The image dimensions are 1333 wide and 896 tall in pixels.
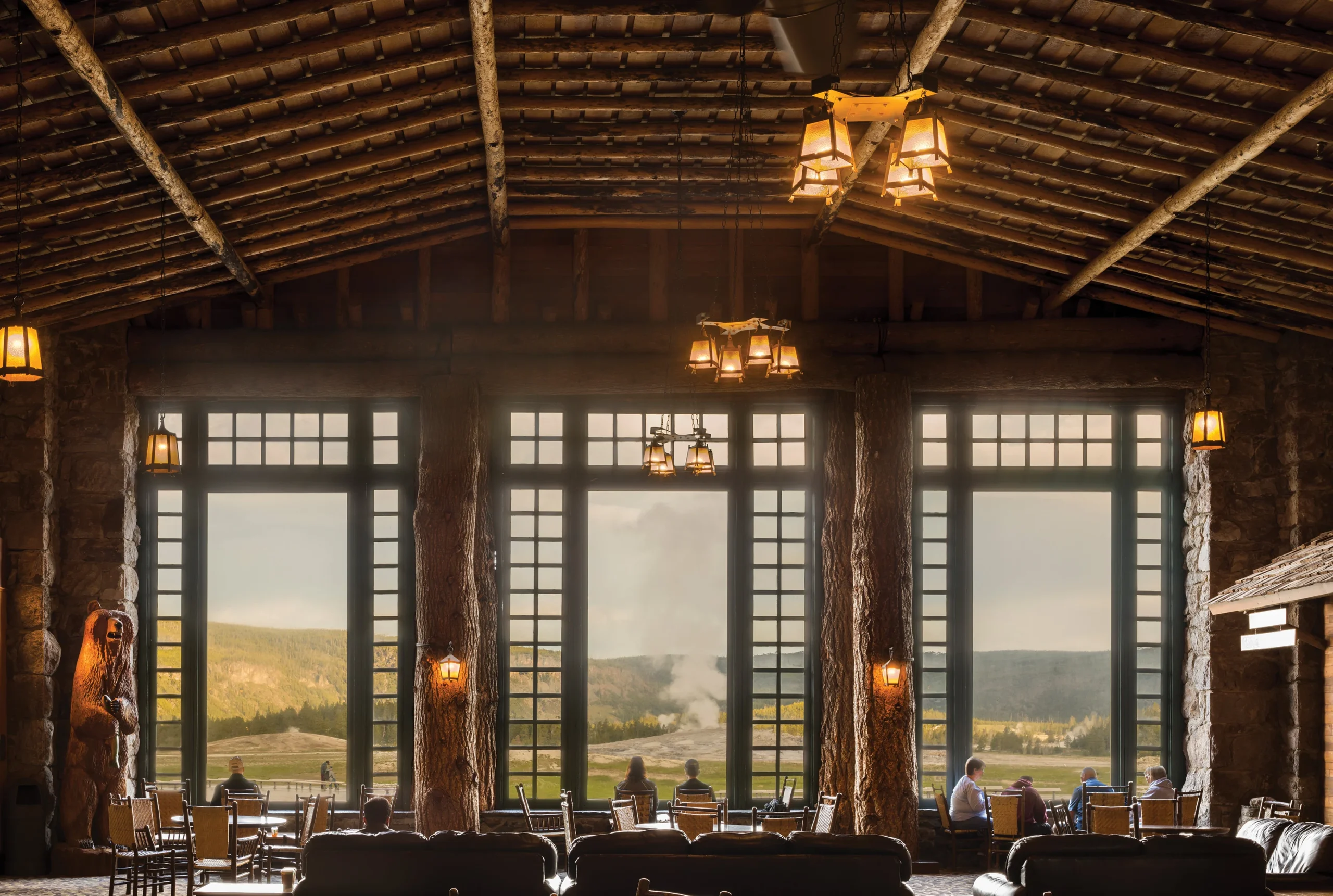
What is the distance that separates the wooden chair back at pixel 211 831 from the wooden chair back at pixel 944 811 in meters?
6.13

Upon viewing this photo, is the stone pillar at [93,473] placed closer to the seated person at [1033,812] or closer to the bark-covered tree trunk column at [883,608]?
the bark-covered tree trunk column at [883,608]

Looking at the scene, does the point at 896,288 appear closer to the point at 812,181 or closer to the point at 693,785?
the point at 693,785

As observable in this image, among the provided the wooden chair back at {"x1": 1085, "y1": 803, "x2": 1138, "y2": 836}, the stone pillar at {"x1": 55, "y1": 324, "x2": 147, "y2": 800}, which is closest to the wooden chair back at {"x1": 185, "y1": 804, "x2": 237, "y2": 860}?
the stone pillar at {"x1": 55, "y1": 324, "x2": 147, "y2": 800}

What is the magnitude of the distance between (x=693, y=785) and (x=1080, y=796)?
3.46 metres

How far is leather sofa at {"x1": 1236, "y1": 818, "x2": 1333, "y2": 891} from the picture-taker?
8367 millimetres

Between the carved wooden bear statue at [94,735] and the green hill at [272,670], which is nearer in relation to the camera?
the carved wooden bear statue at [94,735]

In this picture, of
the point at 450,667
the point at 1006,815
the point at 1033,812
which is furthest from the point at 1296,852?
the point at 450,667

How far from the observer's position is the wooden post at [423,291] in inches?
503

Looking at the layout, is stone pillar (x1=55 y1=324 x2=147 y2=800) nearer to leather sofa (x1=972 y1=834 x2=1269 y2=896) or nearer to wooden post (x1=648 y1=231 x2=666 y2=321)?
wooden post (x1=648 y1=231 x2=666 y2=321)

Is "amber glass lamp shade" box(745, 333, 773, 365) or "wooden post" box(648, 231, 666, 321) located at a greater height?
"wooden post" box(648, 231, 666, 321)

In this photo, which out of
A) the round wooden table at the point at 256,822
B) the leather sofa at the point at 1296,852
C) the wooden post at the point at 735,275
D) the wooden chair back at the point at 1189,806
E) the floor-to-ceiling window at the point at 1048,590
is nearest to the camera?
the leather sofa at the point at 1296,852

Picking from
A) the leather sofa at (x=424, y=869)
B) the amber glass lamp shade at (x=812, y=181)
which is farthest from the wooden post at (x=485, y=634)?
the amber glass lamp shade at (x=812, y=181)

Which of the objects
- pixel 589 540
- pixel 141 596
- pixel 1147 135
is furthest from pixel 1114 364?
pixel 141 596

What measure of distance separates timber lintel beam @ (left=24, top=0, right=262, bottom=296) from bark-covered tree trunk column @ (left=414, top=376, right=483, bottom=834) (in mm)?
2173
